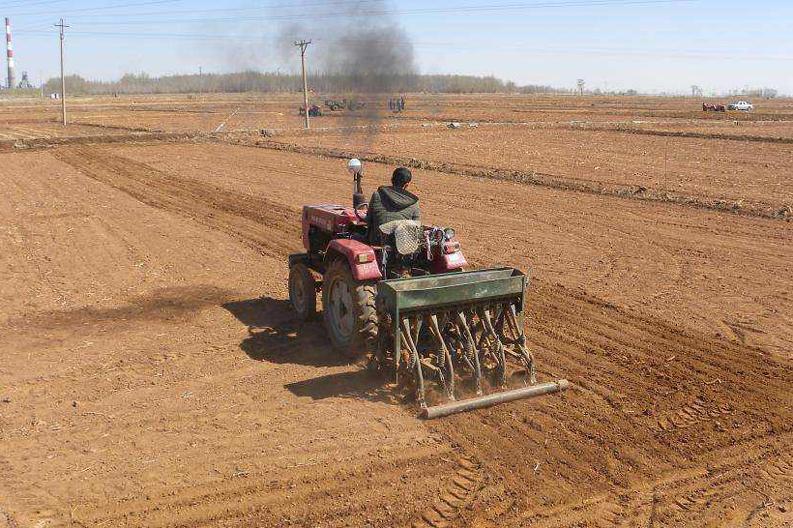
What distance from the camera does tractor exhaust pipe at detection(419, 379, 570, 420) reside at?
242 inches

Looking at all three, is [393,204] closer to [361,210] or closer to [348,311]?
[361,210]

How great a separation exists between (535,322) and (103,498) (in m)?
5.24

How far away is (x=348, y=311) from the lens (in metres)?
Answer: 7.55

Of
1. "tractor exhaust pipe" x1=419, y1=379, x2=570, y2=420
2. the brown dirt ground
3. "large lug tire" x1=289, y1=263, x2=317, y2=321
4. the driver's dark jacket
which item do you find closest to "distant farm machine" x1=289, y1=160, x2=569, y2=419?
"tractor exhaust pipe" x1=419, y1=379, x2=570, y2=420

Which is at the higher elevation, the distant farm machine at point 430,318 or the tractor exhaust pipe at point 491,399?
the distant farm machine at point 430,318

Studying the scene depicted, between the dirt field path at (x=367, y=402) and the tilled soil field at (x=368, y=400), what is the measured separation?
24mm

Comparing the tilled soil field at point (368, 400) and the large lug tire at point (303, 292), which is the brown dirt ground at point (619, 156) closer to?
the tilled soil field at point (368, 400)

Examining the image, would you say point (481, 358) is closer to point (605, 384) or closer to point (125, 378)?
point (605, 384)

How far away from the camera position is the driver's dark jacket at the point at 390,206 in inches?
285

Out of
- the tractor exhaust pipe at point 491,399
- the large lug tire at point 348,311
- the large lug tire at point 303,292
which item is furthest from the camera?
the large lug tire at point 303,292

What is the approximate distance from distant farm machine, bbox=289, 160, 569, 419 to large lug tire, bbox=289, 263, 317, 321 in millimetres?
887

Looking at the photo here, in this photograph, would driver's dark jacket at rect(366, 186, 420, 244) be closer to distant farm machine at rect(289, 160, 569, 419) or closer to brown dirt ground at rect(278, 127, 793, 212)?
distant farm machine at rect(289, 160, 569, 419)

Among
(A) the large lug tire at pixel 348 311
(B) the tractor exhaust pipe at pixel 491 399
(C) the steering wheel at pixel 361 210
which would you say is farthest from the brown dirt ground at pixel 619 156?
(B) the tractor exhaust pipe at pixel 491 399

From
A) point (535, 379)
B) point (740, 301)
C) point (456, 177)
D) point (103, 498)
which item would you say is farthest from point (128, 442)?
point (456, 177)
